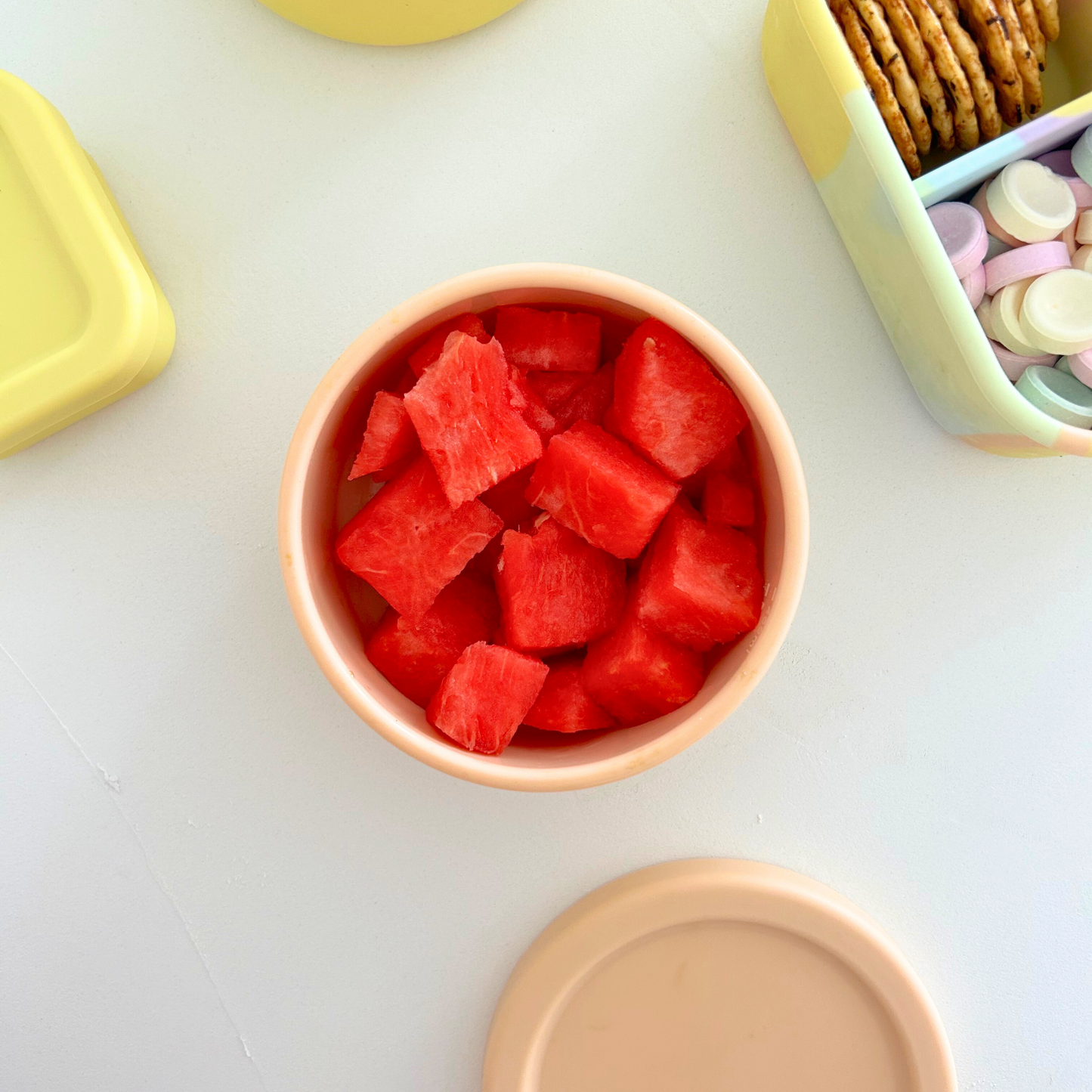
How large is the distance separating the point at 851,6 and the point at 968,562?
0.58m

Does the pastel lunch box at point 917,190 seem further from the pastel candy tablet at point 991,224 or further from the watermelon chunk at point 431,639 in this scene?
the watermelon chunk at point 431,639

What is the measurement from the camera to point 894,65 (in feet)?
2.60

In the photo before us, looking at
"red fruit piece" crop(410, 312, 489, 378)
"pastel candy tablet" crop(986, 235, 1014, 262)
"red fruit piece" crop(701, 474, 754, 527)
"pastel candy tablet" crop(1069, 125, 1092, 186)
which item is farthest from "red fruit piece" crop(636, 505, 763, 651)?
"pastel candy tablet" crop(1069, 125, 1092, 186)

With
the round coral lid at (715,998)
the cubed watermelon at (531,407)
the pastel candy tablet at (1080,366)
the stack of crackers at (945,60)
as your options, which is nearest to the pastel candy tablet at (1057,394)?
the pastel candy tablet at (1080,366)

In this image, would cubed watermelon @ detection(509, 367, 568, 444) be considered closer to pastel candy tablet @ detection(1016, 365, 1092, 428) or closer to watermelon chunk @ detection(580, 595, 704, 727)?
watermelon chunk @ detection(580, 595, 704, 727)

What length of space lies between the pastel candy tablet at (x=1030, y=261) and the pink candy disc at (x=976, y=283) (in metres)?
0.01

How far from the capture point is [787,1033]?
100 cm

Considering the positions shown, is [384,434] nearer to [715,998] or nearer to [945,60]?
[945,60]

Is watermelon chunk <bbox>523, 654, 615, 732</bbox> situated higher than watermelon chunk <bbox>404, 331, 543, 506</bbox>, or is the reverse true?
watermelon chunk <bbox>404, 331, 543, 506</bbox>

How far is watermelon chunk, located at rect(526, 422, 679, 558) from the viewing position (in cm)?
78

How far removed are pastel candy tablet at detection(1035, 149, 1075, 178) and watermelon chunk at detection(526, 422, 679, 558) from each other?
0.50 meters

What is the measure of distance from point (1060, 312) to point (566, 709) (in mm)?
600

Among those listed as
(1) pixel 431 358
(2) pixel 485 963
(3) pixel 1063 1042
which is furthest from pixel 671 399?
(3) pixel 1063 1042

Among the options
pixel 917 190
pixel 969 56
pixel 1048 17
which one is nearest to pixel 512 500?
pixel 917 190
